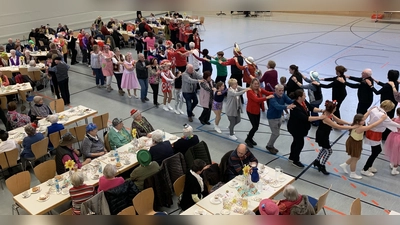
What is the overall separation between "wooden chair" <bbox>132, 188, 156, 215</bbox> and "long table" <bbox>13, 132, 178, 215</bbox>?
109 cm

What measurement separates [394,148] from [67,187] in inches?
243

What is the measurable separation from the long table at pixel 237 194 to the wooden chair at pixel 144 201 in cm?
62

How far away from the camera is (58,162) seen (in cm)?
707

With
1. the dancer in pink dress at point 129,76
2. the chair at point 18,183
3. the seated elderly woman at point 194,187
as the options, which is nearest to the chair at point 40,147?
the chair at point 18,183

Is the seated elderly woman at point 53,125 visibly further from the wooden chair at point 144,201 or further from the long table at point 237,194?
the long table at point 237,194

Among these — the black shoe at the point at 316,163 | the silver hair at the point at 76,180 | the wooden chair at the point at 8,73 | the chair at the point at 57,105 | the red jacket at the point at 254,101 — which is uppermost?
the red jacket at the point at 254,101

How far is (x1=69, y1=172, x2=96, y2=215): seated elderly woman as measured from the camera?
19.3 ft

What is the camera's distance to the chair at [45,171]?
6762 mm

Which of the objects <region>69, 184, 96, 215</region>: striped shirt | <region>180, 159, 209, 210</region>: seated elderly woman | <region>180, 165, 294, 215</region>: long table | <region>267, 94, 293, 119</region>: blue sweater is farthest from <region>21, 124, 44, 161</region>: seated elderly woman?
<region>267, 94, 293, 119</region>: blue sweater

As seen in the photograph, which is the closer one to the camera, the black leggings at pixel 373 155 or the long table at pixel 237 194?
the long table at pixel 237 194

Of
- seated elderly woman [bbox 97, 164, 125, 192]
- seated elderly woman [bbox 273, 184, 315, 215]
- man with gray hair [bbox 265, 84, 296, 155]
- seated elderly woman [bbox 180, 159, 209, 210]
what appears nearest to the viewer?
seated elderly woman [bbox 273, 184, 315, 215]

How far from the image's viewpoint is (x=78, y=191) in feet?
19.4

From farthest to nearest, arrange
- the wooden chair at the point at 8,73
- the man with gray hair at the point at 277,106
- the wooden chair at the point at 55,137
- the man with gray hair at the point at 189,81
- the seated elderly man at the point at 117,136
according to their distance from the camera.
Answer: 1. the wooden chair at the point at 8,73
2. the man with gray hair at the point at 189,81
3. the wooden chair at the point at 55,137
4. the man with gray hair at the point at 277,106
5. the seated elderly man at the point at 117,136

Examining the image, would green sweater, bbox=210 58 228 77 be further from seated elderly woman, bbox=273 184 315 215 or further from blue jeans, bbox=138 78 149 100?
seated elderly woman, bbox=273 184 315 215
